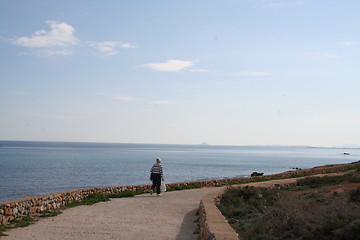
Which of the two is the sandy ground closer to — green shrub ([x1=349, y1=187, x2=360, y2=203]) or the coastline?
the coastline

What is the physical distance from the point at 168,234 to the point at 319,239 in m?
3.51

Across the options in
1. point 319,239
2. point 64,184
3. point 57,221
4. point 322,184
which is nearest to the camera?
point 319,239

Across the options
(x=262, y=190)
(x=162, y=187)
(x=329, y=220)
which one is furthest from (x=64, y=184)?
(x=329, y=220)

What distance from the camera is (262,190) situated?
15.9m

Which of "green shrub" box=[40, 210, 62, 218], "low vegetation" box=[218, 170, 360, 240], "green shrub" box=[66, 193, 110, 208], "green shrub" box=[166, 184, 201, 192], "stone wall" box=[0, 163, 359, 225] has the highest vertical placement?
"low vegetation" box=[218, 170, 360, 240]

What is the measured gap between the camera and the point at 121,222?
11031 millimetres

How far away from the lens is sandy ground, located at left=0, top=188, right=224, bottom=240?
30.6ft

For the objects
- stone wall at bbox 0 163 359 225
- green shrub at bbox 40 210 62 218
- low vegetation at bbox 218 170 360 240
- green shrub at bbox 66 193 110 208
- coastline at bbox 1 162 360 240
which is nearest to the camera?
low vegetation at bbox 218 170 360 240

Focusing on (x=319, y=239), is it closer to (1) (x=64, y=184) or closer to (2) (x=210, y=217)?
(2) (x=210, y=217)

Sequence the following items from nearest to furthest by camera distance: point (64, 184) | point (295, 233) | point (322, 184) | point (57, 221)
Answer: point (295, 233), point (57, 221), point (322, 184), point (64, 184)

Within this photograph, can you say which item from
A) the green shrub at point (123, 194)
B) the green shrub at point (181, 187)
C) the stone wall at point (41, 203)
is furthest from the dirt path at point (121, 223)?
the green shrub at point (181, 187)

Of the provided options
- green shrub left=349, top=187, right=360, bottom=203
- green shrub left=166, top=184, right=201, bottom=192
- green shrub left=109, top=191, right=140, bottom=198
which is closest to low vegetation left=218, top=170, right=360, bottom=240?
green shrub left=349, top=187, right=360, bottom=203

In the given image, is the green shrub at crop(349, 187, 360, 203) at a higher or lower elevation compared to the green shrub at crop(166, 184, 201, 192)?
higher

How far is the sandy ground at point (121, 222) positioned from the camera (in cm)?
933
